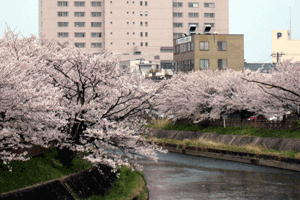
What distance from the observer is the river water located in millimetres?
23188

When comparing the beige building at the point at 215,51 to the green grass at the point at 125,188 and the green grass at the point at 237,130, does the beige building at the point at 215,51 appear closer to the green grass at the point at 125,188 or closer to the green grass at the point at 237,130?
the green grass at the point at 237,130

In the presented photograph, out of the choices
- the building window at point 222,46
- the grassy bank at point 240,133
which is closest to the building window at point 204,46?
the building window at point 222,46

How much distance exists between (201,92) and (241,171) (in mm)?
18168

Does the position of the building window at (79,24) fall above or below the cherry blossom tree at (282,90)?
above

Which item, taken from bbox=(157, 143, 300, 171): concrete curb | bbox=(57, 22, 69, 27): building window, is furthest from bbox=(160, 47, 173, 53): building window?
bbox=(157, 143, 300, 171): concrete curb

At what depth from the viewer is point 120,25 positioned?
124188 mm

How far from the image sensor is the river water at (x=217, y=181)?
2319 cm

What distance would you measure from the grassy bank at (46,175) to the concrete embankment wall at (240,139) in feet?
13.6

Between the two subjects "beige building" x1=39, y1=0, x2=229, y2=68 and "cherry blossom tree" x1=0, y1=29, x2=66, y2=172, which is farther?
"beige building" x1=39, y1=0, x2=229, y2=68

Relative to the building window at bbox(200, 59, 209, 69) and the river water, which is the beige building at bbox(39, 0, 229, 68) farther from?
the river water

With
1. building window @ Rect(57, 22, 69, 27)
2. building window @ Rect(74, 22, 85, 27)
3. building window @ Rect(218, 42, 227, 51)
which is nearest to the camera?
building window @ Rect(218, 42, 227, 51)

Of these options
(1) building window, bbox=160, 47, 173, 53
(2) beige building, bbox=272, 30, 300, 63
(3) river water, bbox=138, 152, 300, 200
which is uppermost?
(2) beige building, bbox=272, 30, 300, 63

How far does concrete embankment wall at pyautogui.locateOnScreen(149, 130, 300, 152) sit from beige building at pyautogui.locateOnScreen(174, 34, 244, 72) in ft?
55.1

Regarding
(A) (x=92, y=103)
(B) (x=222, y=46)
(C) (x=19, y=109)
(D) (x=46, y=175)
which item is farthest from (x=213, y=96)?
(C) (x=19, y=109)
